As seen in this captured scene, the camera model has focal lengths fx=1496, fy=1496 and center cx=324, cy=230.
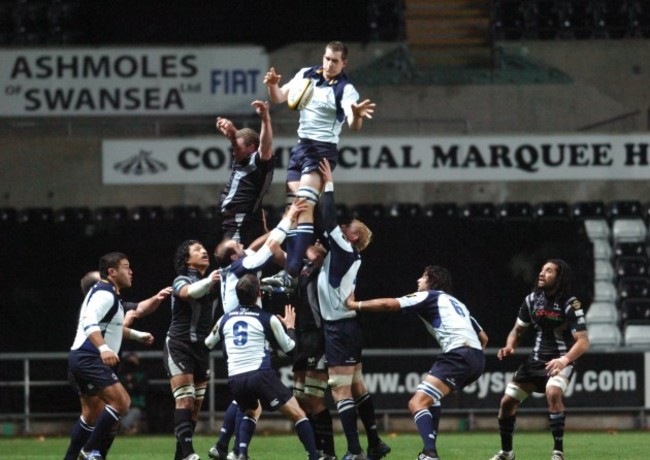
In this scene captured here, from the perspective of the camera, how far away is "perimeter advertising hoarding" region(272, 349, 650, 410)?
19570mm

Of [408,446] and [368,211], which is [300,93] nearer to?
[408,446]

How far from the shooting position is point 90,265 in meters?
21.5

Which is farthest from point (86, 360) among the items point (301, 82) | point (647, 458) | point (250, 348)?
point (647, 458)

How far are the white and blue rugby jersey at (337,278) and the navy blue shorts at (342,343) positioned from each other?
7 cm

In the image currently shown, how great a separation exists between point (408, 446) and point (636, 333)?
5.59 meters

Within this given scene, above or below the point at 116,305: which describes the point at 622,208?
above

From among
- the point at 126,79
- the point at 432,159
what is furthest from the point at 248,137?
the point at 126,79

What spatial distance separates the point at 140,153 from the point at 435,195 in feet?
14.9

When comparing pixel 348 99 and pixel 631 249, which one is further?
pixel 631 249

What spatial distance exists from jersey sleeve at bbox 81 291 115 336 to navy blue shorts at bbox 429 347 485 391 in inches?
110

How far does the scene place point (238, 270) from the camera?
12406 millimetres

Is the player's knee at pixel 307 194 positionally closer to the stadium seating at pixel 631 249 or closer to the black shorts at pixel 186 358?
the black shorts at pixel 186 358

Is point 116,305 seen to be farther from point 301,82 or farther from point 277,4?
point 277,4

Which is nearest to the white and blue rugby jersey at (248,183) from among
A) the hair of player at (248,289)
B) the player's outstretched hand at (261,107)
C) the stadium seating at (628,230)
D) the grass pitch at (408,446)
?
the player's outstretched hand at (261,107)
